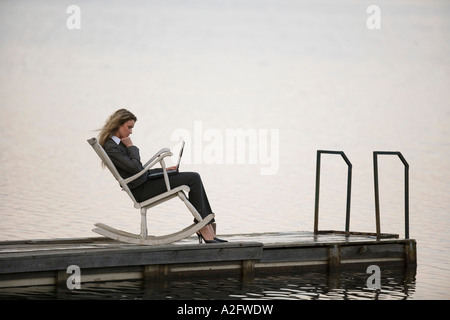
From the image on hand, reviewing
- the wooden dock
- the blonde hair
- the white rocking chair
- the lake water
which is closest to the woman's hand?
the blonde hair

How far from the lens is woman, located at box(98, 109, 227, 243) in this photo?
9.58 metres

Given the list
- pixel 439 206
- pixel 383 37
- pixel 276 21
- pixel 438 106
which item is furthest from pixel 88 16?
pixel 439 206

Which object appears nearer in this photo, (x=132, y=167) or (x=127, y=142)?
(x=132, y=167)

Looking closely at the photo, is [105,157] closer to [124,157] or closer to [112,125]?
[124,157]

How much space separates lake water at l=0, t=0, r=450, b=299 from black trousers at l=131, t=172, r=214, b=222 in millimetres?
19944

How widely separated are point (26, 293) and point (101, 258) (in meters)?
0.76

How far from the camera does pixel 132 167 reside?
31.3ft

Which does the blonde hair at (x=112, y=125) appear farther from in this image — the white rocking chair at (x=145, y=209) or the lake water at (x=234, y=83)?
the lake water at (x=234, y=83)

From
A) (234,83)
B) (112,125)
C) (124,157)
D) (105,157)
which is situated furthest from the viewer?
(234,83)

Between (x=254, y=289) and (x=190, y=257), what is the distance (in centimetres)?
67

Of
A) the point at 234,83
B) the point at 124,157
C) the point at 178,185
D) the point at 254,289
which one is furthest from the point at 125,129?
the point at 234,83

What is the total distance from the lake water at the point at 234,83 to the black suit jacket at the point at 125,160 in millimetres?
20098

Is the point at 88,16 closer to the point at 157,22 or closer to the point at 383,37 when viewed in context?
the point at 157,22

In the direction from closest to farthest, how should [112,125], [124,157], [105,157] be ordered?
[105,157]
[124,157]
[112,125]
